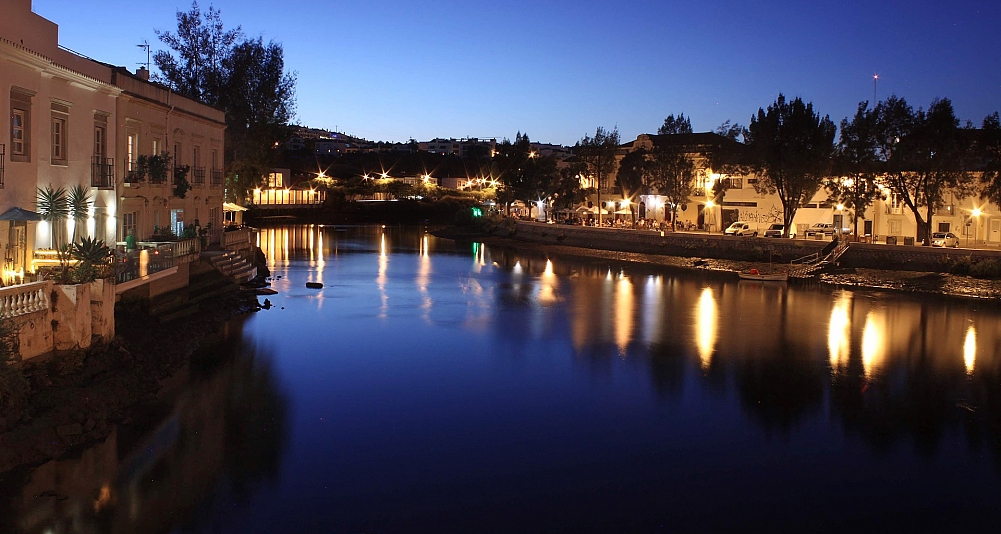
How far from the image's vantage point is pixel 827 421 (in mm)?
16719

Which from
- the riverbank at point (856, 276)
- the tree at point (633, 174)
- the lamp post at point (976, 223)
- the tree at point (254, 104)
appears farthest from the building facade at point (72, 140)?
the tree at point (633, 174)

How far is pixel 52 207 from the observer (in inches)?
661

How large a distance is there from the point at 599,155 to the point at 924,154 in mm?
29321

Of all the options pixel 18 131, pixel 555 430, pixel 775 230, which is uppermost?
pixel 18 131

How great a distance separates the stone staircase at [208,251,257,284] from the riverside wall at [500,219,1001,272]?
84.5 ft

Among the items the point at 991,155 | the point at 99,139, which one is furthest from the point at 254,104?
the point at 991,155

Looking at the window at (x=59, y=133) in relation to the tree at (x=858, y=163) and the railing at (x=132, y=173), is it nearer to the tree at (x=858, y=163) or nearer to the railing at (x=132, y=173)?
the railing at (x=132, y=173)

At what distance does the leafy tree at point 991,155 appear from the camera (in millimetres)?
39156

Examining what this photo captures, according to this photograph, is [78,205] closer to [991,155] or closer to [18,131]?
[18,131]

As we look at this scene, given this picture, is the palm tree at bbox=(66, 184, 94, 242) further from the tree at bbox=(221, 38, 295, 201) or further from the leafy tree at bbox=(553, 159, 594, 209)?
the leafy tree at bbox=(553, 159, 594, 209)

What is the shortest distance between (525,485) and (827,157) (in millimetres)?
40178

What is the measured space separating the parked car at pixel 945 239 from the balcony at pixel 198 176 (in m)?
33.8

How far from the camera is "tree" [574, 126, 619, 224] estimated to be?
66975mm

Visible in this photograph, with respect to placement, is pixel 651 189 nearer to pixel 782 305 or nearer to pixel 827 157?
pixel 827 157
